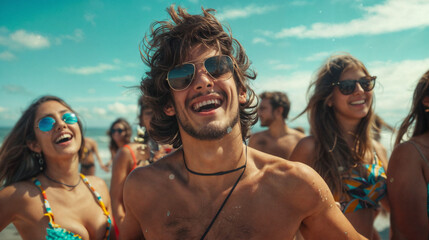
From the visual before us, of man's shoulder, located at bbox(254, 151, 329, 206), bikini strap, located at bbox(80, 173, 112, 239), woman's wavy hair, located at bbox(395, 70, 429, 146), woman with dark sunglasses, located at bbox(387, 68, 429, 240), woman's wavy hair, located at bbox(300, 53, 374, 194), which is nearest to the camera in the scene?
man's shoulder, located at bbox(254, 151, 329, 206)

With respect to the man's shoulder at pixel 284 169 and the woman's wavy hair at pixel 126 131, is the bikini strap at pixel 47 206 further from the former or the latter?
the woman's wavy hair at pixel 126 131

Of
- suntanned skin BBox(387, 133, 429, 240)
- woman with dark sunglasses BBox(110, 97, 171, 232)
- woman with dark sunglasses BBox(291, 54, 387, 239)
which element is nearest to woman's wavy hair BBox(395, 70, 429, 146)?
suntanned skin BBox(387, 133, 429, 240)

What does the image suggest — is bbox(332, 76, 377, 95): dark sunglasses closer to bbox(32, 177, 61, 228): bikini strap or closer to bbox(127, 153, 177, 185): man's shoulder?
bbox(127, 153, 177, 185): man's shoulder

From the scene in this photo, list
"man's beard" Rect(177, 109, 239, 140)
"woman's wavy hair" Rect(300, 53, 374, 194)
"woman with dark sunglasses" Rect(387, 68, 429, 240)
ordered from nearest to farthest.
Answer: "man's beard" Rect(177, 109, 239, 140) → "woman with dark sunglasses" Rect(387, 68, 429, 240) → "woman's wavy hair" Rect(300, 53, 374, 194)

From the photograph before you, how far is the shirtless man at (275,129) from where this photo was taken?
6324 millimetres

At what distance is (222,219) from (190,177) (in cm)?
41

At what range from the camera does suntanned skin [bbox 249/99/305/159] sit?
20.7 feet

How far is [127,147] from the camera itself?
410cm

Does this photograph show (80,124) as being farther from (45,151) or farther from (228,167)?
(228,167)

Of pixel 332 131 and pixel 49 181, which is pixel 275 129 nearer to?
pixel 332 131

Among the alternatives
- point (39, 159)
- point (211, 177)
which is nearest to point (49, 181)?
point (39, 159)

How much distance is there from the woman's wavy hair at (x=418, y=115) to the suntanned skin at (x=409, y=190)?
0.25 meters

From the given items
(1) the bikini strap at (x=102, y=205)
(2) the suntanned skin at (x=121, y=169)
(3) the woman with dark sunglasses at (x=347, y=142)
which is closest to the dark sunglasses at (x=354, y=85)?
(3) the woman with dark sunglasses at (x=347, y=142)

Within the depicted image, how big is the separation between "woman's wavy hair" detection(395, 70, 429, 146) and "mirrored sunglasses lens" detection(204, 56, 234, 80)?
1.90 metres
